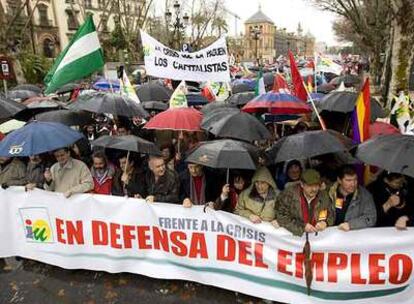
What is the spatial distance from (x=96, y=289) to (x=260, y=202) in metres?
2.14

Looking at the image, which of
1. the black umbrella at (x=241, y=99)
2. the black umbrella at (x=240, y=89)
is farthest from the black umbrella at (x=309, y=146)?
the black umbrella at (x=240, y=89)

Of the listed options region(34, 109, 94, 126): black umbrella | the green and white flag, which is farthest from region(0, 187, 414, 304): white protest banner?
the green and white flag

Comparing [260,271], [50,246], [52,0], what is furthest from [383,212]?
[52,0]

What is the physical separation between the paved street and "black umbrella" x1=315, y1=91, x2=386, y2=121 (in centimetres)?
340

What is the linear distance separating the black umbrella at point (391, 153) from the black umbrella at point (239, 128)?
4.57 ft

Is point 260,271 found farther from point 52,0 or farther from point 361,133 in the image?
point 52,0

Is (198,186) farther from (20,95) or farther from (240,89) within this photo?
(20,95)

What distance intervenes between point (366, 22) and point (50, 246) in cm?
3010

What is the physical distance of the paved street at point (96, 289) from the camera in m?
4.67

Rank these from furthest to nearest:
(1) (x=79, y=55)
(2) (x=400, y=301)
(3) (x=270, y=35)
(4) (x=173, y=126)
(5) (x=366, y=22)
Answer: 1. (3) (x=270, y=35)
2. (5) (x=366, y=22)
3. (1) (x=79, y=55)
4. (4) (x=173, y=126)
5. (2) (x=400, y=301)

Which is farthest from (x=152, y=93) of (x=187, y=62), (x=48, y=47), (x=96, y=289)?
(x=48, y=47)

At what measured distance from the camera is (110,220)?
16.1ft

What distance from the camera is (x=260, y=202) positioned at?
14.5 ft

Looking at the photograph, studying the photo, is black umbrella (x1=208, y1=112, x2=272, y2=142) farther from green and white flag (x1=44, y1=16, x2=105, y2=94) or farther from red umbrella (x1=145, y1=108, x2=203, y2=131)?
green and white flag (x1=44, y1=16, x2=105, y2=94)
